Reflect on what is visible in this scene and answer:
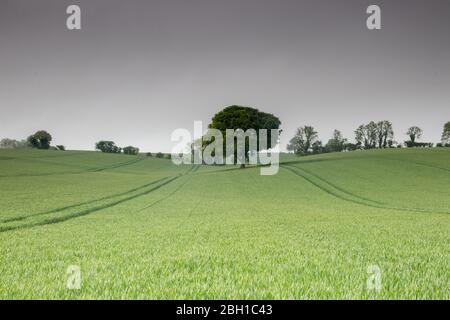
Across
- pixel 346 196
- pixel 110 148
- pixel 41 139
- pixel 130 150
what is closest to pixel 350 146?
pixel 130 150

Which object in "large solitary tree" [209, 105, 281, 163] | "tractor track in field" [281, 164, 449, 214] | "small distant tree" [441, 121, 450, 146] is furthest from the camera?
"small distant tree" [441, 121, 450, 146]

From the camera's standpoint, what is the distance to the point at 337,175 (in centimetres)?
5897

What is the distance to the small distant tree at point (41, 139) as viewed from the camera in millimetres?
171500

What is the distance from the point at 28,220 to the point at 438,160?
82478 mm

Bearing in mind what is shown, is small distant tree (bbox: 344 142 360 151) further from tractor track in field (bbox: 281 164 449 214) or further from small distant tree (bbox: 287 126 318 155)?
tractor track in field (bbox: 281 164 449 214)

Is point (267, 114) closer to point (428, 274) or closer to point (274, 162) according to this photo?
point (274, 162)

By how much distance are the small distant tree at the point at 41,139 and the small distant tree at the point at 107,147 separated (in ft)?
91.5

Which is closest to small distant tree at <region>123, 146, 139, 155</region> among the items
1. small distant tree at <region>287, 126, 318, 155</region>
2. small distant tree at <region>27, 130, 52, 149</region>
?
small distant tree at <region>27, 130, 52, 149</region>

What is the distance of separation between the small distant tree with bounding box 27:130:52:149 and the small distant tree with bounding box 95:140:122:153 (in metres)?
27.9

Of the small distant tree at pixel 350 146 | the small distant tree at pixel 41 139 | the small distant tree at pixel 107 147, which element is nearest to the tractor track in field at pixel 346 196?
the small distant tree at pixel 350 146

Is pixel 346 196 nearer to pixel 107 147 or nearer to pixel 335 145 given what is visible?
pixel 335 145

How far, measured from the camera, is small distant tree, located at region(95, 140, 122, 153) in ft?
633
